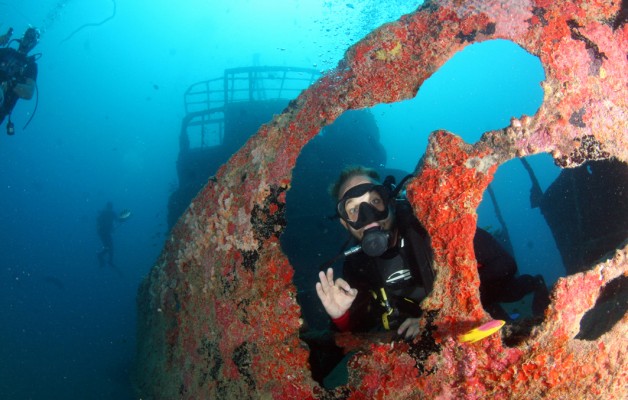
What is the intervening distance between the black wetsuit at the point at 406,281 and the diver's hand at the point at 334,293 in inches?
8.5

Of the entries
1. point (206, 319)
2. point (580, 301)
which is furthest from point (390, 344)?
point (206, 319)

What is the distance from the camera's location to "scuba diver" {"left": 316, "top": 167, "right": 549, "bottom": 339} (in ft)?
9.29

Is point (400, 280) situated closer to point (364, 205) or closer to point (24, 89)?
point (364, 205)

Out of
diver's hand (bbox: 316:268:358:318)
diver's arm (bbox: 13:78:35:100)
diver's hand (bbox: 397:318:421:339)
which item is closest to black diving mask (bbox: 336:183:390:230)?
diver's hand (bbox: 316:268:358:318)

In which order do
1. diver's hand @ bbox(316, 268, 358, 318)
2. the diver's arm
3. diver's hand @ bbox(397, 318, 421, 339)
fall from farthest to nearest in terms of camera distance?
the diver's arm
diver's hand @ bbox(316, 268, 358, 318)
diver's hand @ bbox(397, 318, 421, 339)

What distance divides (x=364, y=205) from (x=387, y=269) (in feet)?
2.08

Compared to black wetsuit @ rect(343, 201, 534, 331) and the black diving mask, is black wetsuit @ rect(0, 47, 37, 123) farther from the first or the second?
black wetsuit @ rect(343, 201, 534, 331)

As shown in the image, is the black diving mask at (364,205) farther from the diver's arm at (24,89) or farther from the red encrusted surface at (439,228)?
the diver's arm at (24,89)

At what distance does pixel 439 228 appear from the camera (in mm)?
1994

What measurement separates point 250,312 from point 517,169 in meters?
112

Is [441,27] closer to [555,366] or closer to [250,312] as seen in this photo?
[555,366]

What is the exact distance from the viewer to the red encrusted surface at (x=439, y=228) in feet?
6.30

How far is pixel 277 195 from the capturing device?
2.89m

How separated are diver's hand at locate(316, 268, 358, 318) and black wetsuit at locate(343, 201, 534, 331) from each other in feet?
0.71
